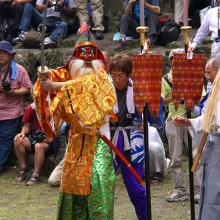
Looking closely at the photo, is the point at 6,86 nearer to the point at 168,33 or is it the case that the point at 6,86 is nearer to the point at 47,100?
the point at 168,33

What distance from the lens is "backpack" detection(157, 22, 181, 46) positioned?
1273cm

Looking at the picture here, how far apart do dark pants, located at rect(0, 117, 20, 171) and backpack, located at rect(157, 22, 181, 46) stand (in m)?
3.11

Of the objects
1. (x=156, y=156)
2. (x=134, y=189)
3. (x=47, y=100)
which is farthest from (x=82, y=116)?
(x=156, y=156)

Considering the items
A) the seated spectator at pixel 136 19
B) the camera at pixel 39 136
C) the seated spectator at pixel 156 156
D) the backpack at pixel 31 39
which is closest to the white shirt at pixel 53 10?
the backpack at pixel 31 39

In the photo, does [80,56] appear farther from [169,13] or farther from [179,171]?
[169,13]

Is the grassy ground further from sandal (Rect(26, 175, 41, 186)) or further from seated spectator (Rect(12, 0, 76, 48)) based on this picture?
seated spectator (Rect(12, 0, 76, 48))

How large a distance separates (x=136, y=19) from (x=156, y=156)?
338 cm

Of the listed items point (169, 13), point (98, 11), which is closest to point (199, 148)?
point (98, 11)

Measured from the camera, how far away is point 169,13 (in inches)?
595

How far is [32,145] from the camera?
10.5 m

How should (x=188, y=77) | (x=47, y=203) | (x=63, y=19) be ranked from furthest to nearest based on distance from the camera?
1. (x=63, y=19)
2. (x=47, y=203)
3. (x=188, y=77)

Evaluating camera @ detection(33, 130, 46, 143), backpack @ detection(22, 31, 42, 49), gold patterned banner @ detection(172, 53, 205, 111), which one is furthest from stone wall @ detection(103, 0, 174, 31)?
gold patterned banner @ detection(172, 53, 205, 111)

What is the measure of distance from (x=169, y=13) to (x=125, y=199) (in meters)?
6.56

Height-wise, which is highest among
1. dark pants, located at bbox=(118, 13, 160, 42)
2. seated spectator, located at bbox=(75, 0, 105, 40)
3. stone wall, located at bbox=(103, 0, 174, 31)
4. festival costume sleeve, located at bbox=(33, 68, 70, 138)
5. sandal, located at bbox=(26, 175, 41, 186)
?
stone wall, located at bbox=(103, 0, 174, 31)
